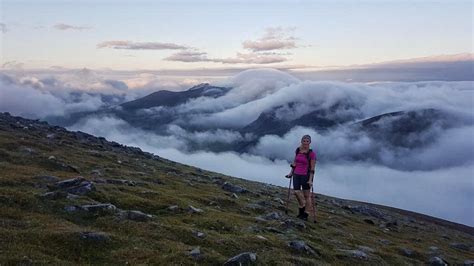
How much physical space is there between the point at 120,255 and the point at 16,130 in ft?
186

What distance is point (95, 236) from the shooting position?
65.1ft

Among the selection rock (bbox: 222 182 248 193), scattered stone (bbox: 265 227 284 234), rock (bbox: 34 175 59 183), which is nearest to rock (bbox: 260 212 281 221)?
scattered stone (bbox: 265 227 284 234)

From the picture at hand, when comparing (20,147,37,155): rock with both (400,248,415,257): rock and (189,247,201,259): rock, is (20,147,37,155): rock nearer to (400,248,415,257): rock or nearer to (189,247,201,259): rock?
(189,247,201,259): rock

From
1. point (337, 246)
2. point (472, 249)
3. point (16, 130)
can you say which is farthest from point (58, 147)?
point (472, 249)

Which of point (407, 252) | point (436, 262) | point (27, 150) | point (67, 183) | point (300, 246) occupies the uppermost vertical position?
point (27, 150)

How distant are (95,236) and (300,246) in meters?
11.1

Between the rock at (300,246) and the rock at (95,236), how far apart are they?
1000 centimetres

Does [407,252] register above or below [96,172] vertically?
below

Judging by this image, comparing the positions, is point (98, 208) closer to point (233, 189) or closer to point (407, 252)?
point (407, 252)

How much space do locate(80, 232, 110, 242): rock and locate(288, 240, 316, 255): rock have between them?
10004 millimetres

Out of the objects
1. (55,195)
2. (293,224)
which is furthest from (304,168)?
(55,195)

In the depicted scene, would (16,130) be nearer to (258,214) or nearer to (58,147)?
(58,147)

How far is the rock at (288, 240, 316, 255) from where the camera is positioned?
25.0 m

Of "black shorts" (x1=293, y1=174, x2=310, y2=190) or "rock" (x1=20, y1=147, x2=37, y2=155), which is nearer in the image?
"black shorts" (x1=293, y1=174, x2=310, y2=190)
